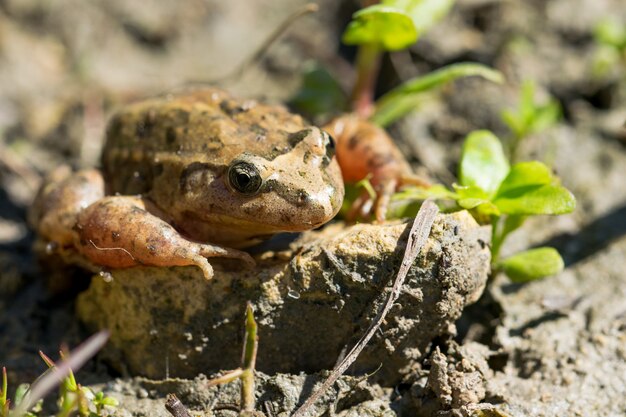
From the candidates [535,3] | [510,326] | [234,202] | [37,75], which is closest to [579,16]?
[535,3]

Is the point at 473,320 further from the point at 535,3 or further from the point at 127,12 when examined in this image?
the point at 127,12

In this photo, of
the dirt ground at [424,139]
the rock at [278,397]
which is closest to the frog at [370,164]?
the dirt ground at [424,139]

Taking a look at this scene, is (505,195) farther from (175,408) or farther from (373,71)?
(175,408)

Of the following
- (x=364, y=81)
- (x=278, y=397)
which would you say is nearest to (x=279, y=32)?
(x=364, y=81)

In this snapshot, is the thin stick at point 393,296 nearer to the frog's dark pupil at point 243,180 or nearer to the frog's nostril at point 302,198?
the frog's nostril at point 302,198

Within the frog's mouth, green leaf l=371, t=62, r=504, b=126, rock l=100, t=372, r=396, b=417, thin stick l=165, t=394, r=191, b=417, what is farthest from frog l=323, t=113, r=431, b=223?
thin stick l=165, t=394, r=191, b=417

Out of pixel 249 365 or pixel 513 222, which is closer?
pixel 249 365
